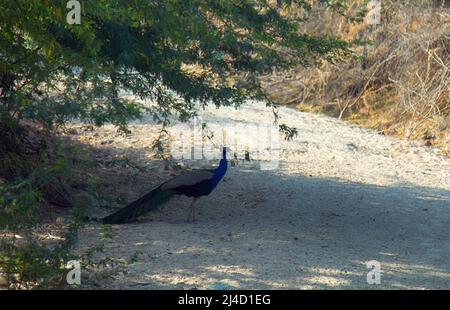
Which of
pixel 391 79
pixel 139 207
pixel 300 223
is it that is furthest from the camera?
pixel 391 79

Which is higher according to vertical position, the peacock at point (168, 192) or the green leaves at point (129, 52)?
the green leaves at point (129, 52)

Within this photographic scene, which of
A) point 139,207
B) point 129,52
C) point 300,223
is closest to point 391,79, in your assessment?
point 300,223

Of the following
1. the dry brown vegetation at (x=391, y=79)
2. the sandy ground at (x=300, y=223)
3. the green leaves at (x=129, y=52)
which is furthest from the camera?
the dry brown vegetation at (x=391, y=79)

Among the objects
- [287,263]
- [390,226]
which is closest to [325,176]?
[390,226]

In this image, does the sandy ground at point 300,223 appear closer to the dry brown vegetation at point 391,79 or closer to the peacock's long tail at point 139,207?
the peacock's long tail at point 139,207

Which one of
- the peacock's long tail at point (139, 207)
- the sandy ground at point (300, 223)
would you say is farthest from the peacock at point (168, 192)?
the sandy ground at point (300, 223)

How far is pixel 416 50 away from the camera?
18.2 meters

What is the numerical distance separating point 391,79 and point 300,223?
31.3 feet

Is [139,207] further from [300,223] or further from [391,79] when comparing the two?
[391,79]

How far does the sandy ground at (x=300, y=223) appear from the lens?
710cm

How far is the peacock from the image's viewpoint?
29.6 ft

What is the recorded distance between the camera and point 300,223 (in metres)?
9.73

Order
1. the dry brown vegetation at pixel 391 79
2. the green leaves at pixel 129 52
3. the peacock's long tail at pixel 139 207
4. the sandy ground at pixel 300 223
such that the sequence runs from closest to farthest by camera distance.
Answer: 1. the green leaves at pixel 129 52
2. the sandy ground at pixel 300 223
3. the peacock's long tail at pixel 139 207
4. the dry brown vegetation at pixel 391 79

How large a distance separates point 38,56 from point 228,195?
14.8 ft
